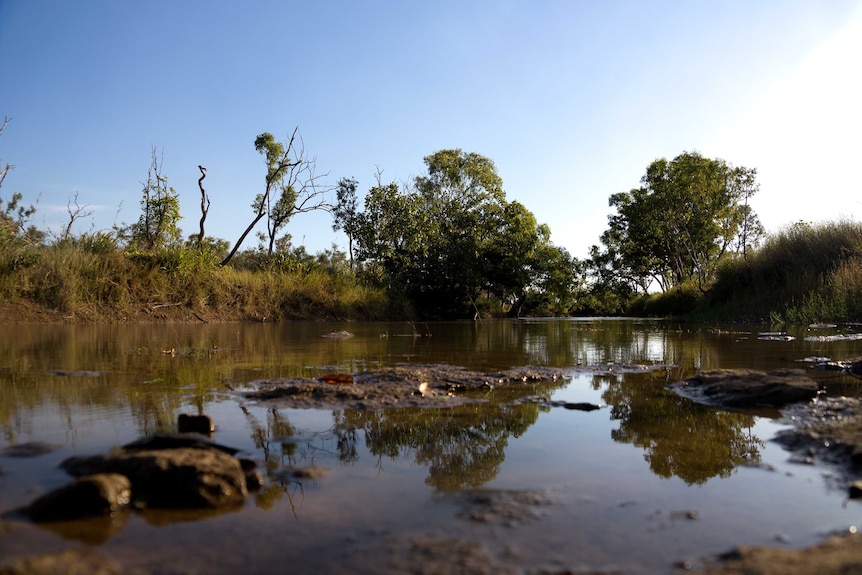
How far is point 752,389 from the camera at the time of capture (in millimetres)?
3785

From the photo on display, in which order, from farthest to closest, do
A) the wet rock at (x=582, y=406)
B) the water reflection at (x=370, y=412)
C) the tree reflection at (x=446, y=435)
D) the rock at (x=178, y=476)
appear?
the wet rock at (x=582, y=406)
the water reflection at (x=370, y=412)
the tree reflection at (x=446, y=435)
the rock at (x=178, y=476)

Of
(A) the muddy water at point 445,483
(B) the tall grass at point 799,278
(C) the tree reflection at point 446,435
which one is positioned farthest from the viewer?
(B) the tall grass at point 799,278

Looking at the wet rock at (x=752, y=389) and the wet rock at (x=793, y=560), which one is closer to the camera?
the wet rock at (x=793, y=560)

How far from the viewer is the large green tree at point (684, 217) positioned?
27.6 metres

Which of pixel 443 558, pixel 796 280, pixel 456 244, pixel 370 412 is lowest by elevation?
pixel 443 558

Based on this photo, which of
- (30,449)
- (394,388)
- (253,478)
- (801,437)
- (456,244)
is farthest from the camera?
(456,244)

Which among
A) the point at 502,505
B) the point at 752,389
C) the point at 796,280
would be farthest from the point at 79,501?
the point at 796,280

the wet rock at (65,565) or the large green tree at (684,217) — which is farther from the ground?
the large green tree at (684,217)

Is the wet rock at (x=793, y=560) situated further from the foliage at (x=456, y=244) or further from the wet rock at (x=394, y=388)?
the foliage at (x=456, y=244)

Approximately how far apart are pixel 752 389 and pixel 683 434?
1.22 metres

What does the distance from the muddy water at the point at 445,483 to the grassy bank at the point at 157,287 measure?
918 cm

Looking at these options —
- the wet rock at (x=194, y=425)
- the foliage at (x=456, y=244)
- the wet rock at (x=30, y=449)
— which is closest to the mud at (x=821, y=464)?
the wet rock at (x=194, y=425)

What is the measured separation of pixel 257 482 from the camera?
6.75ft

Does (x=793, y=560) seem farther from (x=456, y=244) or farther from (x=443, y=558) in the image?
(x=456, y=244)
